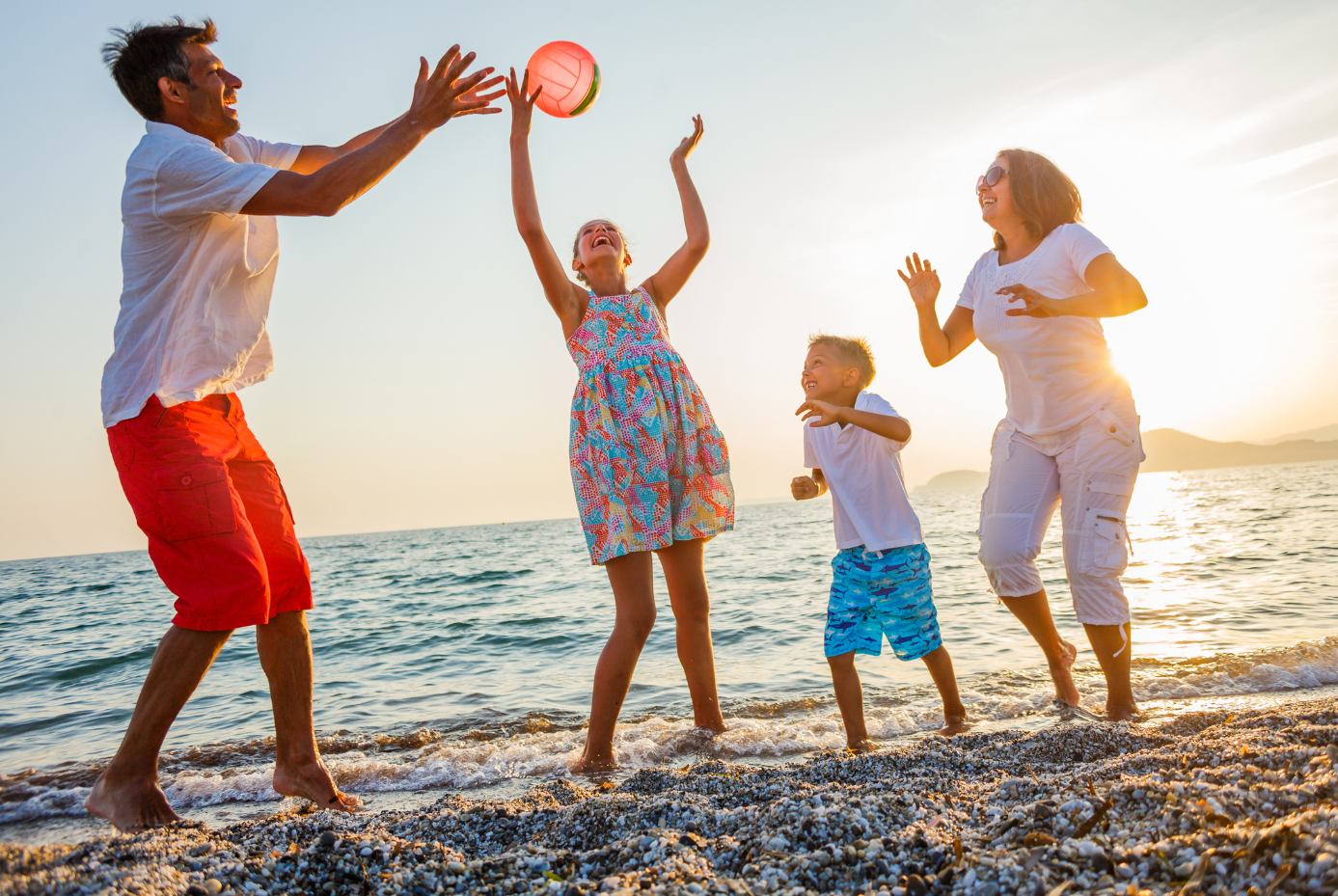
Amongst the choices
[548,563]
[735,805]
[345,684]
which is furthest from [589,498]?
[548,563]

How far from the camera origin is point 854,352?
13.1 ft

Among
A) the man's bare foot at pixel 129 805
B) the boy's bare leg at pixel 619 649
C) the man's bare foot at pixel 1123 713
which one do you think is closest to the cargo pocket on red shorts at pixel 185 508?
the man's bare foot at pixel 129 805

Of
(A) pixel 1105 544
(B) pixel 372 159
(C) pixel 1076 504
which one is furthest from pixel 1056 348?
(B) pixel 372 159

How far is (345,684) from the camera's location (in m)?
6.25

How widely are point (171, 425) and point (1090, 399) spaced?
137 inches

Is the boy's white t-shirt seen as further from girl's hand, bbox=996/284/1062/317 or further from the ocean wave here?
the ocean wave

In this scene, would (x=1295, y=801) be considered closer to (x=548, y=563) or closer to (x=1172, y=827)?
(x=1172, y=827)

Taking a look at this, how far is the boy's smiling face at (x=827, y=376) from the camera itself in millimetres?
3881

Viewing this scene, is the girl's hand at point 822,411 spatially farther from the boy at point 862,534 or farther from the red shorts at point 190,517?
the red shorts at point 190,517

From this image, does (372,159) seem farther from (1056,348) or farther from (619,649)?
(1056,348)

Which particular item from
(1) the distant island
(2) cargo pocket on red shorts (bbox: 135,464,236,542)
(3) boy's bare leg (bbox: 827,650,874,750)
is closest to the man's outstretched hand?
(2) cargo pocket on red shorts (bbox: 135,464,236,542)

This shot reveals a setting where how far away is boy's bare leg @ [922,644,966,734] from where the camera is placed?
3.57 metres

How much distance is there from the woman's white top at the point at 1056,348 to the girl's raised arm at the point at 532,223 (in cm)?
185

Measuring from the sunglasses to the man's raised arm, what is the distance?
228 cm
